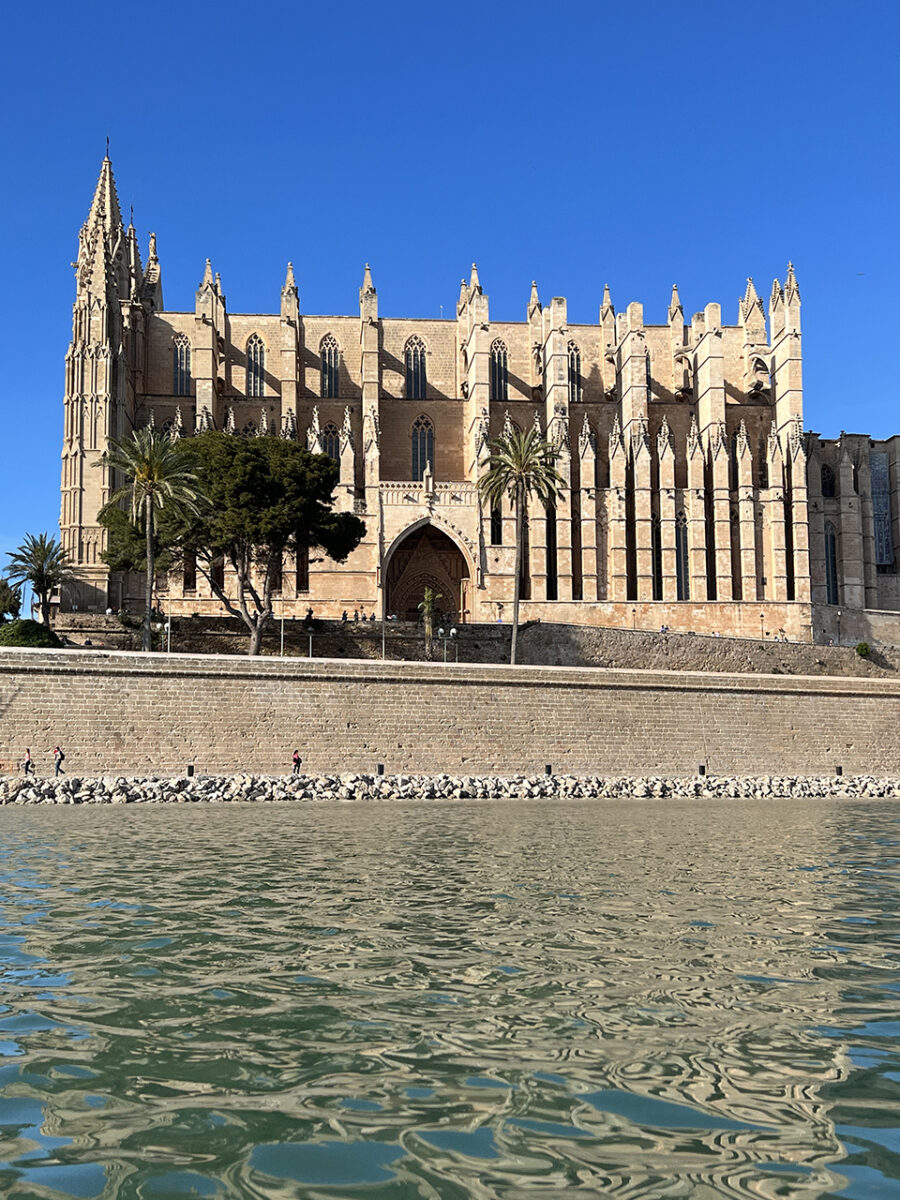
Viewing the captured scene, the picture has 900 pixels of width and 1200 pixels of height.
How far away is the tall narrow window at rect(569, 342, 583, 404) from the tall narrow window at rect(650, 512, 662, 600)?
10043 millimetres

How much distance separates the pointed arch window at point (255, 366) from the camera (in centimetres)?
5928

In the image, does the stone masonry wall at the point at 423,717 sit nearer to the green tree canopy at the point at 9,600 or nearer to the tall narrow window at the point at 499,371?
the green tree canopy at the point at 9,600

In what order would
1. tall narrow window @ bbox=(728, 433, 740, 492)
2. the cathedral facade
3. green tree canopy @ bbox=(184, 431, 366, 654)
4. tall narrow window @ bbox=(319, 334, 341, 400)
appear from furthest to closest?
tall narrow window @ bbox=(319, 334, 341, 400) < tall narrow window @ bbox=(728, 433, 740, 492) < the cathedral facade < green tree canopy @ bbox=(184, 431, 366, 654)

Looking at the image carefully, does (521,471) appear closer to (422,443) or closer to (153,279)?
(422,443)

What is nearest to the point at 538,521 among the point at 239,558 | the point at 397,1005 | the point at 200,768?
the point at 239,558

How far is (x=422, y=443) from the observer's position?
195ft

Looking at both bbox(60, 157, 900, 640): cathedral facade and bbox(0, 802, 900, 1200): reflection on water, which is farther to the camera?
bbox(60, 157, 900, 640): cathedral facade

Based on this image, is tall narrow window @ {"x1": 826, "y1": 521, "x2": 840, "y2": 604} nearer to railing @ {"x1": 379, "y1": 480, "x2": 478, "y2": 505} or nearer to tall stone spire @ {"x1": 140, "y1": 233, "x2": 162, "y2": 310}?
railing @ {"x1": 379, "y1": 480, "x2": 478, "y2": 505}

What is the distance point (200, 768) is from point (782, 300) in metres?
40.8

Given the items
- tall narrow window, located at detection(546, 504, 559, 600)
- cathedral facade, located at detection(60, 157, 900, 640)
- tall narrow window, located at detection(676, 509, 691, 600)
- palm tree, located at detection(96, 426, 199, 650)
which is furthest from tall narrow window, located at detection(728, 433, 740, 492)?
palm tree, located at detection(96, 426, 199, 650)

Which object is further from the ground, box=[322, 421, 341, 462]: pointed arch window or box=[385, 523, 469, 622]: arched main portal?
box=[322, 421, 341, 462]: pointed arch window

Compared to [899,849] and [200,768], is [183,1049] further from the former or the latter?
[200,768]

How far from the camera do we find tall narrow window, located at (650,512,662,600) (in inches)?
2135

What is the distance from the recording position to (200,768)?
30406mm
